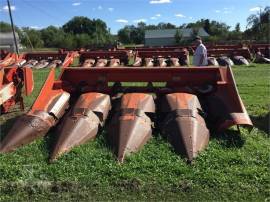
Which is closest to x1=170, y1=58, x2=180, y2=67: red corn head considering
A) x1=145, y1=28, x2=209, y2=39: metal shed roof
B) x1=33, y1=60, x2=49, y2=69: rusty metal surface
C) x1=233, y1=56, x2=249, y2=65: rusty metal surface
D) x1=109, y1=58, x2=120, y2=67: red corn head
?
x1=109, y1=58, x2=120, y2=67: red corn head

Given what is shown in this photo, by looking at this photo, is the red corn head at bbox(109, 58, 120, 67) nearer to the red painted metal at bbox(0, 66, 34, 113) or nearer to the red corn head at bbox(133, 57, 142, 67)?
the red corn head at bbox(133, 57, 142, 67)

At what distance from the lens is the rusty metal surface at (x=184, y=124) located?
507cm

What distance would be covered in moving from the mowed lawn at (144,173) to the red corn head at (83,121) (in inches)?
5.3

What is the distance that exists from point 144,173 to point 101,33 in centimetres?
9121

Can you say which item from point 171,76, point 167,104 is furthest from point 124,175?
point 171,76

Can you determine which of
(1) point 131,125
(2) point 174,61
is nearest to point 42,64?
(2) point 174,61

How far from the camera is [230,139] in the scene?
18.1ft

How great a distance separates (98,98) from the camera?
20.8 ft

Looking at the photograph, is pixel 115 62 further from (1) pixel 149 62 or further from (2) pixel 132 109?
(2) pixel 132 109

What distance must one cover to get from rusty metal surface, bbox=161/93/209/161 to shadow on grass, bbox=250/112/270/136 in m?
1.09

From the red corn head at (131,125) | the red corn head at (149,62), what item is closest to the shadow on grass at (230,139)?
the red corn head at (131,125)

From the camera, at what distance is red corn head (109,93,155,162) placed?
5.14 meters

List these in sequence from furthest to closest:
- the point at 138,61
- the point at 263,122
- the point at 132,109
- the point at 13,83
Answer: the point at 138,61 → the point at 13,83 → the point at 263,122 → the point at 132,109

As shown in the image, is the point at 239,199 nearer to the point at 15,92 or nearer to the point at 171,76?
the point at 171,76
